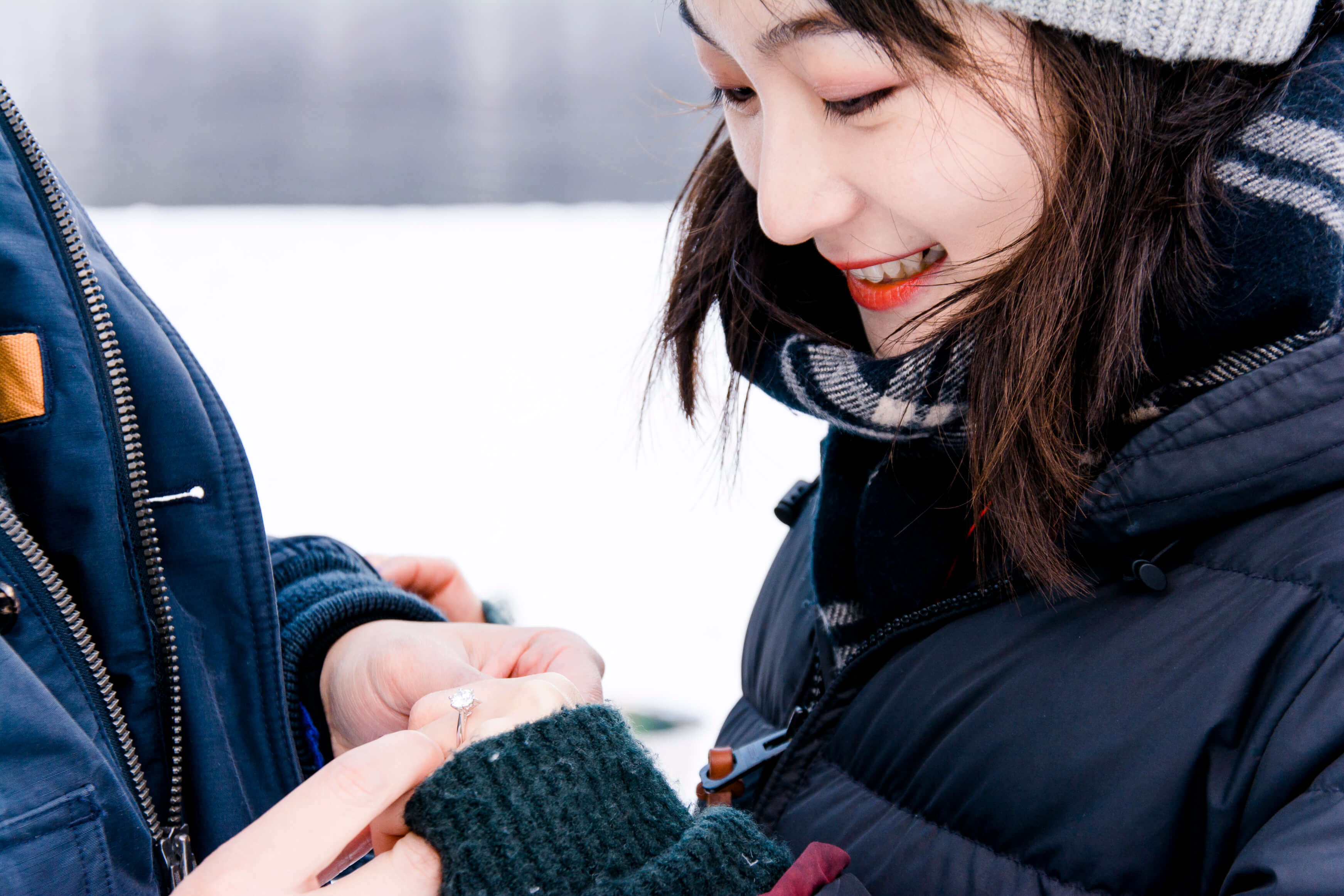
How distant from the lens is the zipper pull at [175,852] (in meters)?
0.68

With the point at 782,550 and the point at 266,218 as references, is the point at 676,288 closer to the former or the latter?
the point at 782,550

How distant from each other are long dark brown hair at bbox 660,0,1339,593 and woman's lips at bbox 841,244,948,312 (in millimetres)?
96

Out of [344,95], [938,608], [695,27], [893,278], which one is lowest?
[938,608]

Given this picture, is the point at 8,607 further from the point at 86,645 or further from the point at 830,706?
the point at 830,706

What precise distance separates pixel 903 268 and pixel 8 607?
2.44 feet

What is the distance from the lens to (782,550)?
3.84 feet

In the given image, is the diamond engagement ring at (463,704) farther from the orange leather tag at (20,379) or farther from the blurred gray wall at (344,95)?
the blurred gray wall at (344,95)

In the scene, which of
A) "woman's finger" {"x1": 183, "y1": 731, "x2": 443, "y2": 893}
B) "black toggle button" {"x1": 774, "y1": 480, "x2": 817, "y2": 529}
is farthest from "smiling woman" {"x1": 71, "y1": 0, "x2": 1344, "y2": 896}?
"black toggle button" {"x1": 774, "y1": 480, "x2": 817, "y2": 529}

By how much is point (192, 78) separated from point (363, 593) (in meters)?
2.44

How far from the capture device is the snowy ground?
94.9 inches

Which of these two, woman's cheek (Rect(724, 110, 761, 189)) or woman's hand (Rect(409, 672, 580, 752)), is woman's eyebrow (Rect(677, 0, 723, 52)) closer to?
woman's cheek (Rect(724, 110, 761, 189))

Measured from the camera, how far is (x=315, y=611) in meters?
0.91

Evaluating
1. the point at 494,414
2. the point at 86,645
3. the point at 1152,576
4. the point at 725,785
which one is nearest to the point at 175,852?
the point at 86,645

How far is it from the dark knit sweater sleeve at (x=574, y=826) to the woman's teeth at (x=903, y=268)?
1.61 ft
